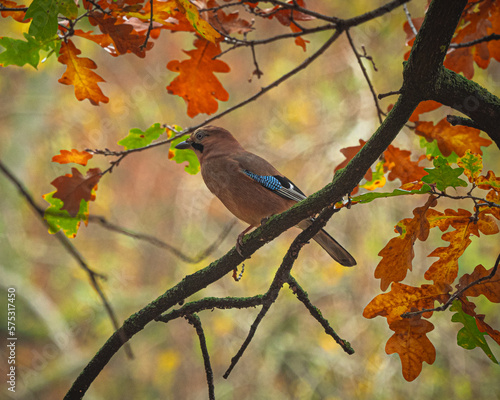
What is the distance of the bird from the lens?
2.13m

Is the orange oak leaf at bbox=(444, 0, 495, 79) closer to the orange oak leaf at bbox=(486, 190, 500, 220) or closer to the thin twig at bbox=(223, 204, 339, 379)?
the orange oak leaf at bbox=(486, 190, 500, 220)

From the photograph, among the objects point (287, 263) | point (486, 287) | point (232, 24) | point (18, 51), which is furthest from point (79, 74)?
point (486, 287)

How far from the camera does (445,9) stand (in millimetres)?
1092

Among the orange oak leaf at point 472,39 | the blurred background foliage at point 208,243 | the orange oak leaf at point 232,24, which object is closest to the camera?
the orange oak leaf at point 472,39

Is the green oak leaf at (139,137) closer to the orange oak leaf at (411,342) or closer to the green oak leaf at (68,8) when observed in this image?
the green oak leaf at (68,8)

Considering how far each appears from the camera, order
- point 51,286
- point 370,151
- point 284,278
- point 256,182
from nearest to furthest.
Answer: point 370,151 → point 284,278 → point 256,182 → point 51,286

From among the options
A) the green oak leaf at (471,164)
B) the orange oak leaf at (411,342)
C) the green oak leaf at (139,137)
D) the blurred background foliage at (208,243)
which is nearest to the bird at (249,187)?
the green oak leaf at (139,137)

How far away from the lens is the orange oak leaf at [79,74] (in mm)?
1595

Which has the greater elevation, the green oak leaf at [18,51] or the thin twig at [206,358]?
the green oak leaf at [18,51]

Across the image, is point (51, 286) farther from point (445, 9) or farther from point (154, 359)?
point (445, 9)

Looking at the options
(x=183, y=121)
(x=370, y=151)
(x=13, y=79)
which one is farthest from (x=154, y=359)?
(x=370, y=151)

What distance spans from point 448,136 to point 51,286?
211 inches

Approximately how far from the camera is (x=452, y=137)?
166cm

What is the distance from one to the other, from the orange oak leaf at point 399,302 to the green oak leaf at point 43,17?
108 centimetres
